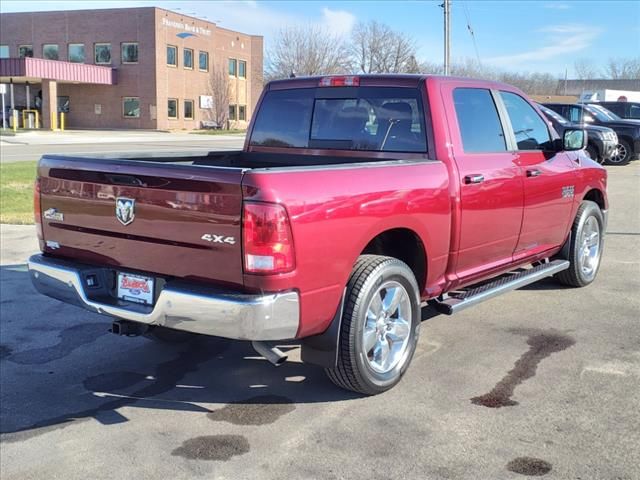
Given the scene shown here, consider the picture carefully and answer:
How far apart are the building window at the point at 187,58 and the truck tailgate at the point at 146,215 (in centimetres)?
5288

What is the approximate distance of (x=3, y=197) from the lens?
13273mm

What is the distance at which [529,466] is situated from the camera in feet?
11.3

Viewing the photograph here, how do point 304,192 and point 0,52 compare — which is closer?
point 304,192

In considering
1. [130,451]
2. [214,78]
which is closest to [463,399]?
[130,451]

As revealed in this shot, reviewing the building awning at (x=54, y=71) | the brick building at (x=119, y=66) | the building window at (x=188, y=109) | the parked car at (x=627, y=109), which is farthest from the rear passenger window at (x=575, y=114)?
the building window at (x=188, y=109)

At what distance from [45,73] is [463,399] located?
1935 inches

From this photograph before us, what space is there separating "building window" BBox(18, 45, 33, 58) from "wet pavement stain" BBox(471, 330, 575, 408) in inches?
2250

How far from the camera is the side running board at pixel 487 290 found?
16.0ft

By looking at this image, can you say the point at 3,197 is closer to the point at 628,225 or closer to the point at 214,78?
the point at 628,225

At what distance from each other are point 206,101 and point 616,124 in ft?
137

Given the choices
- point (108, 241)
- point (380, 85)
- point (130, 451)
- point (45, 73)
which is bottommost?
point (130, 451)

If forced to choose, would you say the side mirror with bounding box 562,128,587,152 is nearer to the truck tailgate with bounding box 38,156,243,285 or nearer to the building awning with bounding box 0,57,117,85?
the truck tailgate with bounding box 38,156,243,285

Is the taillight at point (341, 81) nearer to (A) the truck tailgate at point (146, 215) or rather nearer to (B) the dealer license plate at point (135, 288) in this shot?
(A) the truck tailgate at point (146, 215)

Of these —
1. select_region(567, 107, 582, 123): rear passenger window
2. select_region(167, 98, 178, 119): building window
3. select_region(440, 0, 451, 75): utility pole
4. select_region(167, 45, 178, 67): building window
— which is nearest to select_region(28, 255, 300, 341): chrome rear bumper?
select_region(567, 107, 582, 123): rear passenger window
